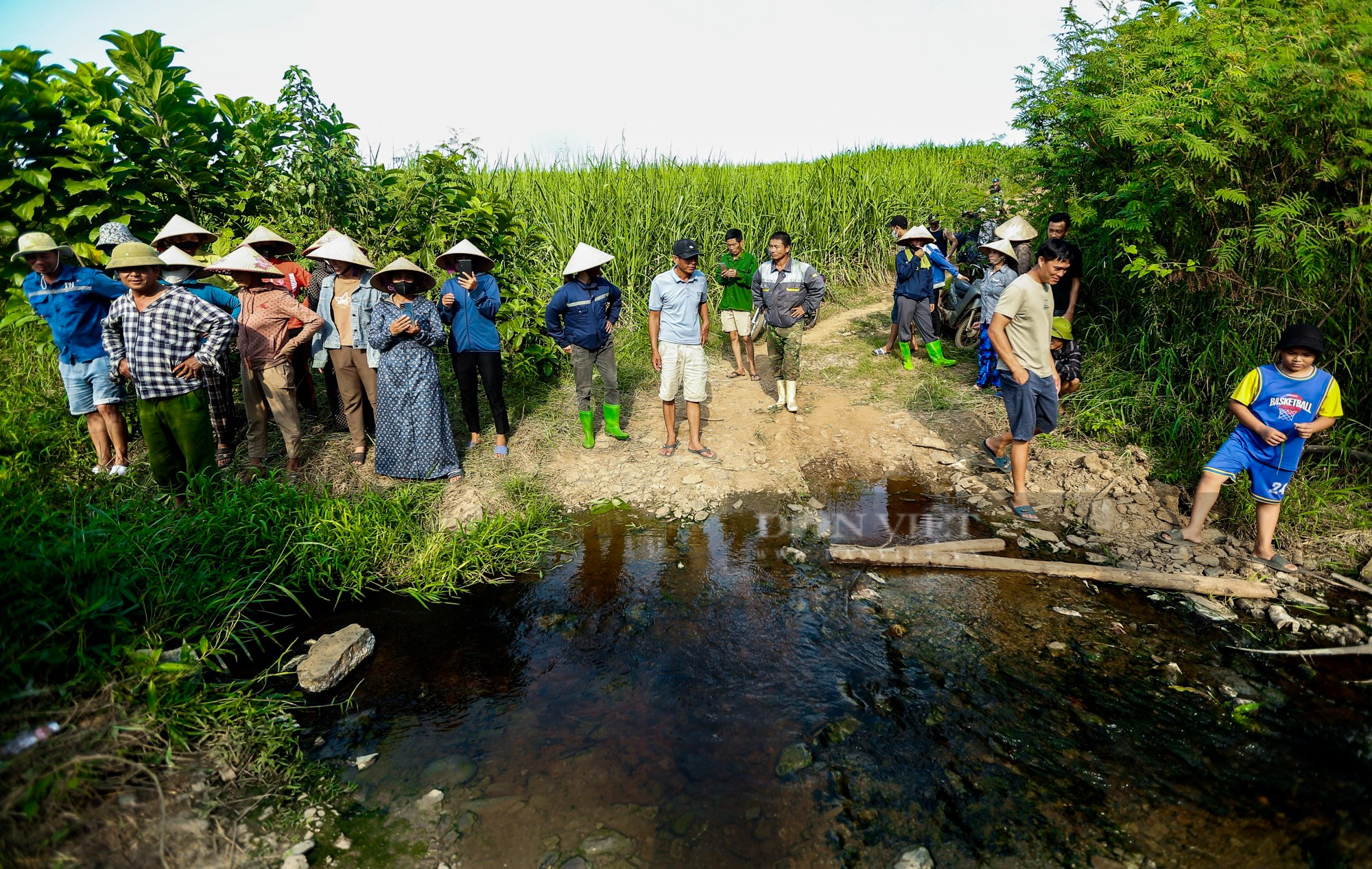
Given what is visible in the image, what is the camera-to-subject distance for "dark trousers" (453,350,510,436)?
6.18 meters

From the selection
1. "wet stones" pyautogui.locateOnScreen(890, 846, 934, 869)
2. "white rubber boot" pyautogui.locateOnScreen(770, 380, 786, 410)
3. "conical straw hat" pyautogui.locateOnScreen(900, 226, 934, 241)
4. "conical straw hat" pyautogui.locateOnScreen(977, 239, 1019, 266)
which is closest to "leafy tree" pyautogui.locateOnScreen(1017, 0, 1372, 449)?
"conical straw hat" pyautogui.locateOnScreen(977, 239, 1019, 266)

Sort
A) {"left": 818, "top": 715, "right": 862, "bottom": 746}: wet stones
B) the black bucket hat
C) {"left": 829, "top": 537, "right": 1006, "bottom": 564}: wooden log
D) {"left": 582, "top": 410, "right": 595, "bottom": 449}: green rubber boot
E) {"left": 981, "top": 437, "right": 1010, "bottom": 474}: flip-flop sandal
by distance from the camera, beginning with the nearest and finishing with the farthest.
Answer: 1. {"left": 818, "top": 715, "right": 862, "bottom": 746}: wet stones
2. the black bucket hat
3. {"left": 829, "top": 537, "right": 1006, "bottom": 564}: wooden log
4. {"left": 981, "top": 437, "right": 1010, "bottom": 474}: flip-flop sandal
5. {"left": 582, "top": 410, "right": 595, "bottom": 449}: green rubber boot

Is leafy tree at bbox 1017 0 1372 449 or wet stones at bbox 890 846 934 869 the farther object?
leafy tree at bbox 1017 0 1372 449

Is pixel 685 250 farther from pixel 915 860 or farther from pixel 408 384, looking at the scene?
pixel 915 860

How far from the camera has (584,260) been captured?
6.25 meters

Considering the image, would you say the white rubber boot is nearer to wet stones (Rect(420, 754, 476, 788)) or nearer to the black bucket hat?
the black bucket hat

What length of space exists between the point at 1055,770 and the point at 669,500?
362cm

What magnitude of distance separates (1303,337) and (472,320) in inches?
230

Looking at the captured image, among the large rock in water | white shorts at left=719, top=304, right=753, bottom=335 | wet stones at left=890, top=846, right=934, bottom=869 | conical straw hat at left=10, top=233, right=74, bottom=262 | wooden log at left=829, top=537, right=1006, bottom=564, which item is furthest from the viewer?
white shorts at left=719, top=304, right=753, bottom=335

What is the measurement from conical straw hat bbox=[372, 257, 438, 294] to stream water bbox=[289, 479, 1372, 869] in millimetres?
2594

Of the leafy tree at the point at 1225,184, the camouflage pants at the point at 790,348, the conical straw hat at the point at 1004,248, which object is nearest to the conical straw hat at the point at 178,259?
the camouflage pants at the point at 790,348

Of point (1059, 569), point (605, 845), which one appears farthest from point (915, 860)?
point (1059, 569)

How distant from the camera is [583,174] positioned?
1079 cm

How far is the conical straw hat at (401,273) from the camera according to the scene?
5.54 meters
